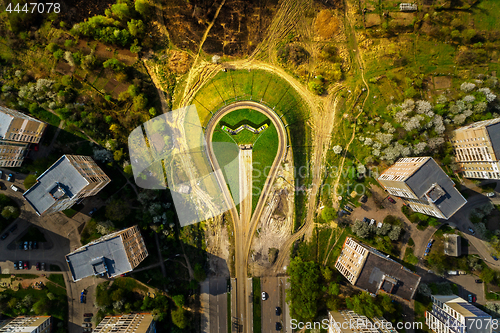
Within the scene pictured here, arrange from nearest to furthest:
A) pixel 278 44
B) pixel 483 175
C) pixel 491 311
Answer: pixel 483 175, pixel 491 311, pixel 278 44

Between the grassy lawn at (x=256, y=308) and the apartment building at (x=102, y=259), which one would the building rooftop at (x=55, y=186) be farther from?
the grassy lawn at (x=256, y=308)

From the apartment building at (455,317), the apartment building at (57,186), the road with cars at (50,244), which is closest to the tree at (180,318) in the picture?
the road with cars at (50,244)

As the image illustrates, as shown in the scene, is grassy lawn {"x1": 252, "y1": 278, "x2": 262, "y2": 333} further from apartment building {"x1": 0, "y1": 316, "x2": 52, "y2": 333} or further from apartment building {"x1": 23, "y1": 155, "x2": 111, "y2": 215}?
apartment building {"x1": 0, "y1": 316, "x2": 52, "y2": 333}

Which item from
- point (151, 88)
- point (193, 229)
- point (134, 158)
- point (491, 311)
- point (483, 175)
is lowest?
point (491, 311)

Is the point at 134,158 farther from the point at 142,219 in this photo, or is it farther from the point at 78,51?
the point at 78,51

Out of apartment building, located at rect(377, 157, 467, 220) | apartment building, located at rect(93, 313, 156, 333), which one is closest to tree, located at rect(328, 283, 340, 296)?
apartment building, located at rect(377, 157, 467, 220)

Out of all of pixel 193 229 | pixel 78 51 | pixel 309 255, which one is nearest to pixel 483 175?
pixel 309 255
